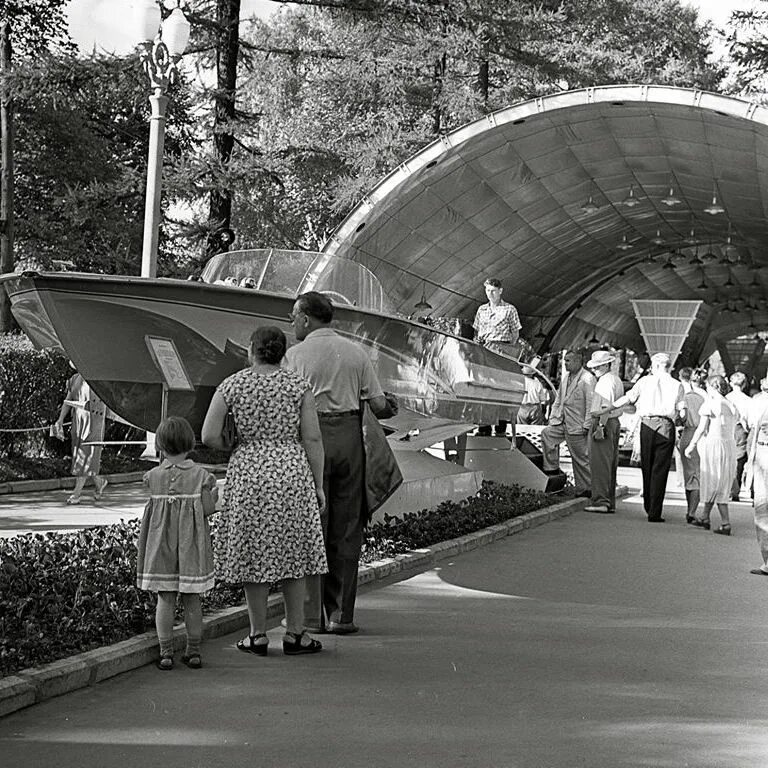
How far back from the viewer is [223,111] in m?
22.2

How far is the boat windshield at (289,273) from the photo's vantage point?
11312 millimetres

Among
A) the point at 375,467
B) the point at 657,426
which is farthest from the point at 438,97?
the point at 375,467

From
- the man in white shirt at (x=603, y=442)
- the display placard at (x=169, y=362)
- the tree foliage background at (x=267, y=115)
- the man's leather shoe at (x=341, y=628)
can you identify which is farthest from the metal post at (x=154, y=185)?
the man's leather shoe at (x=341, y=628)

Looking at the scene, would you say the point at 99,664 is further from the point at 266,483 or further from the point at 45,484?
the point at 45,484

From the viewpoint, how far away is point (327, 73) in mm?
37156

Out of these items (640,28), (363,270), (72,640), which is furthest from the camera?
(640,28)

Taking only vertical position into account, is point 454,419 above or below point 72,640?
above

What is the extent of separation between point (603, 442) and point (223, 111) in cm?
1083

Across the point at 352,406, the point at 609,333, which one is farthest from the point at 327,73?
the point at 352,406

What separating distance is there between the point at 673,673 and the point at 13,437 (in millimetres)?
12481

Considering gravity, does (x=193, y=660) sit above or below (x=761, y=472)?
below

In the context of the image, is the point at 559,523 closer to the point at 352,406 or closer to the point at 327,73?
the point at 352,406

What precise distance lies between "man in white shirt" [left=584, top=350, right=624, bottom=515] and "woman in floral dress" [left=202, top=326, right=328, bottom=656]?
8887 mm

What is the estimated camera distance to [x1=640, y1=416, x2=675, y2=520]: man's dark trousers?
13609mm
